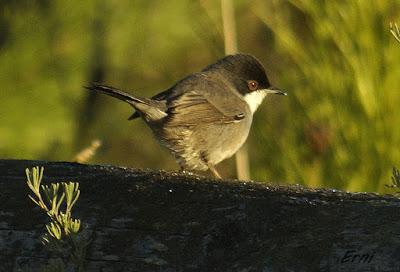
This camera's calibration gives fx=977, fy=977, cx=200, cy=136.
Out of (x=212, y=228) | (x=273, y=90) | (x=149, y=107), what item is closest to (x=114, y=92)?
(x=149, y=107)

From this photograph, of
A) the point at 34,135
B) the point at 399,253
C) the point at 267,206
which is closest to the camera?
the point at 399,253

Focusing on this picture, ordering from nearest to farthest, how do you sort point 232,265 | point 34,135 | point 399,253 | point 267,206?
1. point 399,253
2. point 232,265
3. point 267,206
4. point 34,135

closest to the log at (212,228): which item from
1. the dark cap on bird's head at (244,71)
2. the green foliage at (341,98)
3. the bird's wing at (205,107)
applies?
the green foliage at (341,98)

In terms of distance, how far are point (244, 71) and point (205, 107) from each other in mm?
596

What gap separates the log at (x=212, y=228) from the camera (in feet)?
6.82

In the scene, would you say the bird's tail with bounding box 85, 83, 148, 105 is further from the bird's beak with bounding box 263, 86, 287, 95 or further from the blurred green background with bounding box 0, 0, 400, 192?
the bird's beak with bounding box 263, 86, 287, 95

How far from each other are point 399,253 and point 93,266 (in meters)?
0.68

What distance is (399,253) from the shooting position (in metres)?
2.00

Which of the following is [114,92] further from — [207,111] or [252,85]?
[252,85]

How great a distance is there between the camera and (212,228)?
2285 mm

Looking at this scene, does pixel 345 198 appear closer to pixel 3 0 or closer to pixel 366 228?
pixel 366 228

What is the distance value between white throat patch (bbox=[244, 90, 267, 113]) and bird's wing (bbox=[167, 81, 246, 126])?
79 mm

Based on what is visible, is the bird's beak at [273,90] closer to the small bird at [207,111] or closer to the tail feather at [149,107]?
the small bird at [207,111]

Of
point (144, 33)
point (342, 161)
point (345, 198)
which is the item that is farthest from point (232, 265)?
point (144, 33)
